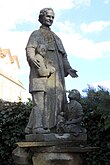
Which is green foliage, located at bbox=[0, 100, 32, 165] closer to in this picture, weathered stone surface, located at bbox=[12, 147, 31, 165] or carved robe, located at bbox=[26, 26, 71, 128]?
carved robe, located at bbox=[26, 26, 71, 128]

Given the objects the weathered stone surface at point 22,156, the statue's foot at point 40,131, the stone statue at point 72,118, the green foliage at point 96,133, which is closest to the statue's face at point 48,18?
the stone statue at point 72,118

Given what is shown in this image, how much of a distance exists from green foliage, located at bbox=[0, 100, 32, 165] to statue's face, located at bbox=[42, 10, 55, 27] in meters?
3.72

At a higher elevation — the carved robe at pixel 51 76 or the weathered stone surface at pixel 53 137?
the carved robe at pixel 51 76

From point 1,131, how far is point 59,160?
433 cm

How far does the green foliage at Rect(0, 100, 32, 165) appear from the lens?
30.9 feet

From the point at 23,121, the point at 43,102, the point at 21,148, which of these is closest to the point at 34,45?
the point at 43,102

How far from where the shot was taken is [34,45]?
6031 mm

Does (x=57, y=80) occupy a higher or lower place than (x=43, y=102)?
higher

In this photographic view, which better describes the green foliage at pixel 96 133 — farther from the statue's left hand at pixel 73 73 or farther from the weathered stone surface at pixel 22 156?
the weathered stone surface at pixel 22 156

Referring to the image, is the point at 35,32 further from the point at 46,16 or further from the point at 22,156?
the point at 22,156

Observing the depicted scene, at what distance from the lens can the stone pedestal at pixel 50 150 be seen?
5.43 meters

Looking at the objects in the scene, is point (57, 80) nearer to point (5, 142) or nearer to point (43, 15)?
point (43, 15)

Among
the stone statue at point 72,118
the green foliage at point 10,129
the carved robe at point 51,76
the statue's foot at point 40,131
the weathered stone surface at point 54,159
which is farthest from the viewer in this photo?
the green foliage at point 10,129

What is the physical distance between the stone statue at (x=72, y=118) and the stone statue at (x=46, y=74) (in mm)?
107
